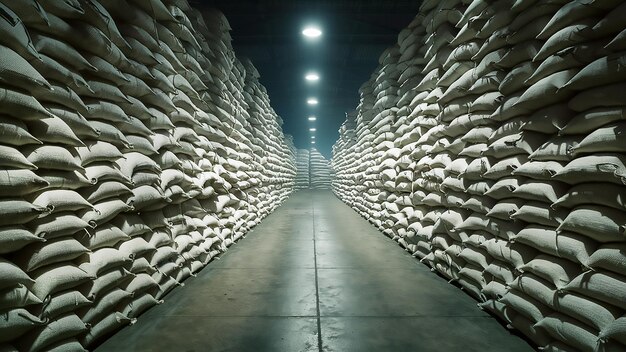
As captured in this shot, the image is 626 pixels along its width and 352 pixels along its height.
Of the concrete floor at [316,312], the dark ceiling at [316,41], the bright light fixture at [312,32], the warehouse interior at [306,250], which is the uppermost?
the dark ceiling at [316,41]

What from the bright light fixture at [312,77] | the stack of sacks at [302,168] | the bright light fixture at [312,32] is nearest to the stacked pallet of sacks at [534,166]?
the bright light fixture at [312,32]

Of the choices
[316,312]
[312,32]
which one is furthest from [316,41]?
[316,312]

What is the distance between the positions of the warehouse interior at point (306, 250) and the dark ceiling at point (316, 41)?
2.55 meters

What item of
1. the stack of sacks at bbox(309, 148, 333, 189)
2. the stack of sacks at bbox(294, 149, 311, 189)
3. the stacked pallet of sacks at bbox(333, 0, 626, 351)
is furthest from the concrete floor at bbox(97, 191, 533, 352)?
the stack of sacks at bbox(309, 148, 333, 189)

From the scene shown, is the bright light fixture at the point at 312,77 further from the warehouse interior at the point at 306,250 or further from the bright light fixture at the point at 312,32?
the warehouse interior at the point at 306,250

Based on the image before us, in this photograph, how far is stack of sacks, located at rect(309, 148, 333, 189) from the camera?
17781mm

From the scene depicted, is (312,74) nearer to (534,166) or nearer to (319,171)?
(319,171)

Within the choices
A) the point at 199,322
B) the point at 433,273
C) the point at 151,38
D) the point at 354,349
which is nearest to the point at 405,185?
the point at 433,273

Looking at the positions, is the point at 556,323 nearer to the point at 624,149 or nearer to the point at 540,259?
the point at 540,259

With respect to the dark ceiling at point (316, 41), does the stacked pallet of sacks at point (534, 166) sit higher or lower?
lower

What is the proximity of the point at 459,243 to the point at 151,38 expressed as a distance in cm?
313

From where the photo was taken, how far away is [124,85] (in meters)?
2.19

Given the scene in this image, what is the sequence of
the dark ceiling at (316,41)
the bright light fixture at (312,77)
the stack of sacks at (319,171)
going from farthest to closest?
the stack of sacks at (319,171)
the bright light fixture at (312,77)
the dark ceiling at (316,41)

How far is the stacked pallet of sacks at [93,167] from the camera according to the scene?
4.44ft
